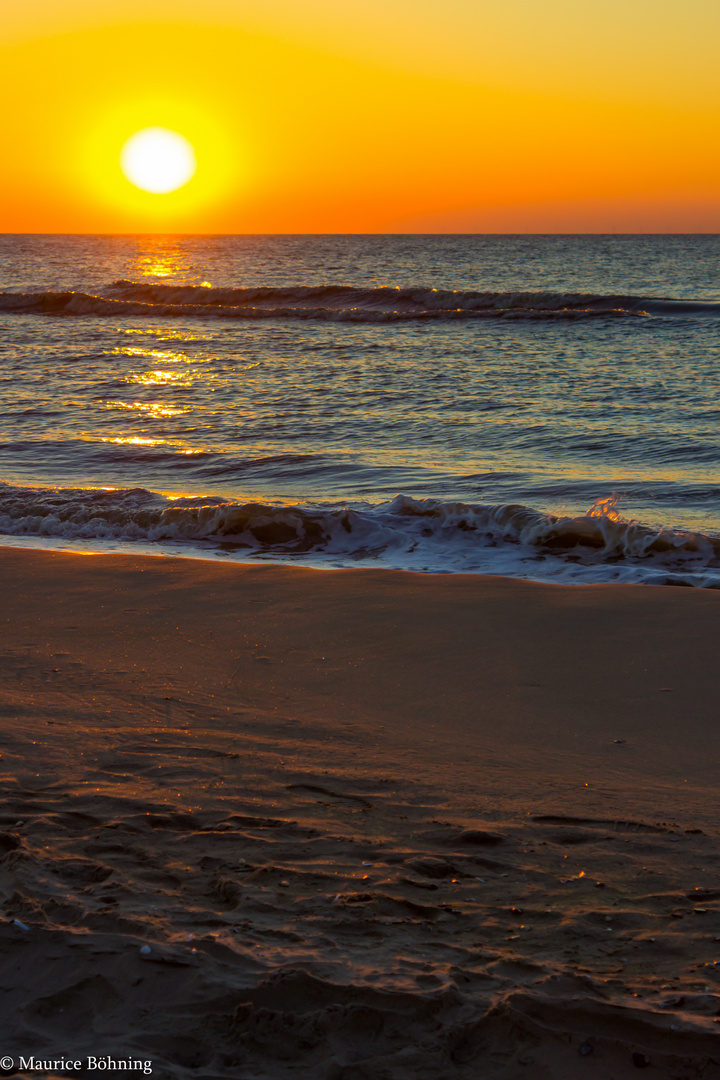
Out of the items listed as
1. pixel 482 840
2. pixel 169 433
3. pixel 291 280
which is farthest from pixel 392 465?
pixel 291 280

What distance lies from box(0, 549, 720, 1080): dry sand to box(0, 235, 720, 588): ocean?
79.6 inches

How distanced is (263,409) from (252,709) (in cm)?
1003

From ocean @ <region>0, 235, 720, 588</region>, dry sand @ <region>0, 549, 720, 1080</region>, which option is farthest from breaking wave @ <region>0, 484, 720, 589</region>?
dry sand @ <region>0, 549, 720, 1080</region>

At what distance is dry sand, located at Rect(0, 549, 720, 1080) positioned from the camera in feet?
6.50

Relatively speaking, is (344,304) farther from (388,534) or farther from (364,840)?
(364,840)

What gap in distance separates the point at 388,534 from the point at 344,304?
1053 inches

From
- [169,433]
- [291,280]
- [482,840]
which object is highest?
[291,280]

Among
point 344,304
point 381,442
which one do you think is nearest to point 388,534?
point 381,442

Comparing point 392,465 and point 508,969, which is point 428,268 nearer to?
point 392,465

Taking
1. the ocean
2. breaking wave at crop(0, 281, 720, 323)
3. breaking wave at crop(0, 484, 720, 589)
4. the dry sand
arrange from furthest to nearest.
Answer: breaking wave at crop(0, 281, 720, 323)
the ocean
breaking wave at crop(0, 484, 720, 589)
the dry sand

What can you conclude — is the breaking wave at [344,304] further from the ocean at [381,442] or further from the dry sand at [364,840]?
the dry sand at [364,840]

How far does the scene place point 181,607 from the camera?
5.15m

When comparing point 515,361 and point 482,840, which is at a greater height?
point 515,361

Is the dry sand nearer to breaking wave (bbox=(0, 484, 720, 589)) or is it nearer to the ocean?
breaking wave (bbox=(0, 484, 720, 589))
